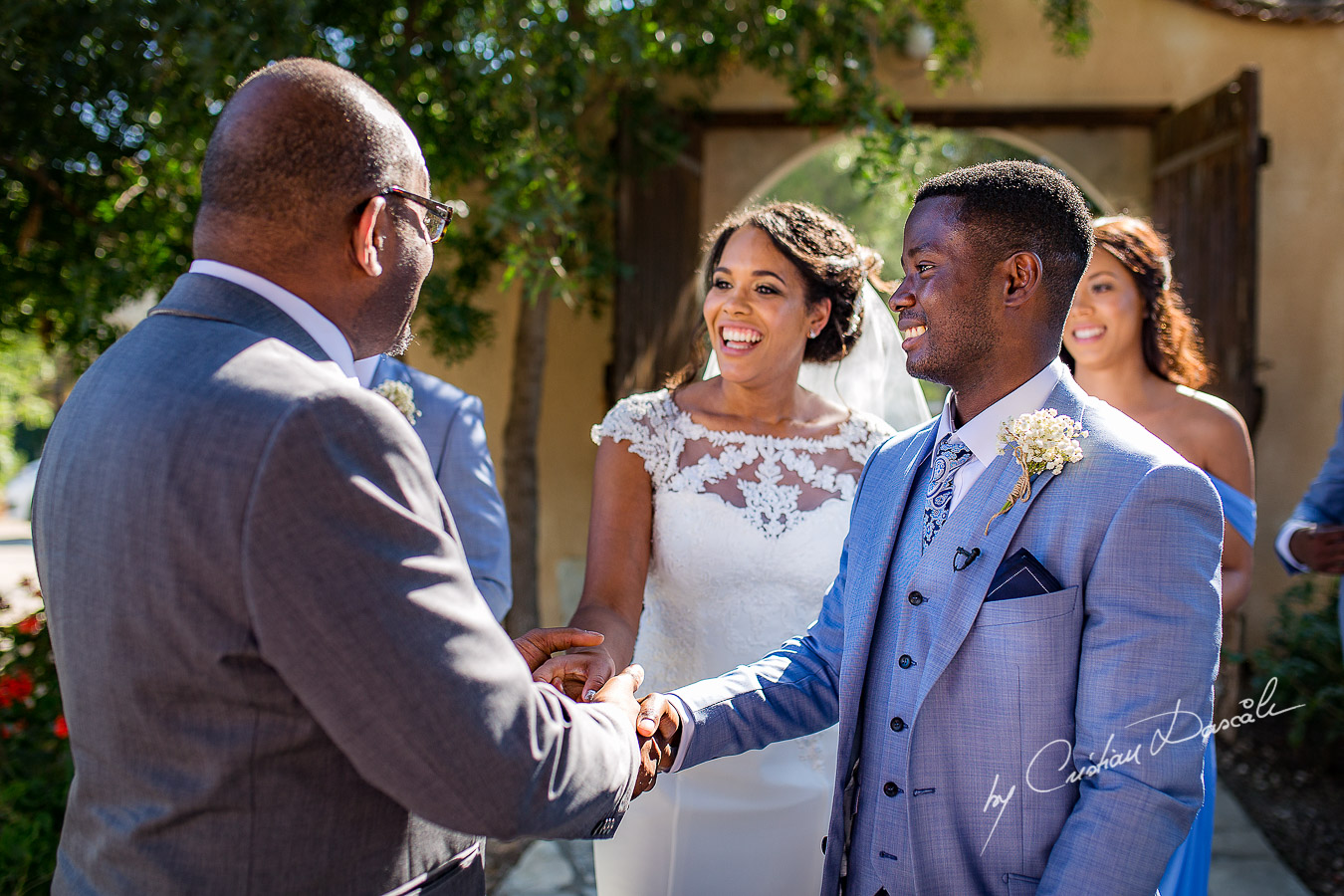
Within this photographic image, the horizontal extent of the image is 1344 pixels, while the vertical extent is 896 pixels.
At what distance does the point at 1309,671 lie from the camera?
5488 millimetres

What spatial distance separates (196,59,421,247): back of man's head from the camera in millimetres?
1420

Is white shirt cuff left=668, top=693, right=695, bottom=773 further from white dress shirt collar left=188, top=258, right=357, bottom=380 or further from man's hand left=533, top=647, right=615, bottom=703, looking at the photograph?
white dress shirt collar left=188, top=258, right=357, bottom=380

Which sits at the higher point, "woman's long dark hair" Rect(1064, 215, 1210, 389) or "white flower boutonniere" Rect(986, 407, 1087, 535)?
"woman's long dark hair" Rect(1064, 215, 1210, 389)

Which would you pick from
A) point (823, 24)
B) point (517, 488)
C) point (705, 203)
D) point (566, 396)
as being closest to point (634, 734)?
point (517, 488)

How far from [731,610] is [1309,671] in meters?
4.24

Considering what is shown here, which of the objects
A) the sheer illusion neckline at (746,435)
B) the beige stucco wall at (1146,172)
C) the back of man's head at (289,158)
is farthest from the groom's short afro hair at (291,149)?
the beige stucco wall at (1146,172)

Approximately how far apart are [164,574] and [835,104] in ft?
16.4

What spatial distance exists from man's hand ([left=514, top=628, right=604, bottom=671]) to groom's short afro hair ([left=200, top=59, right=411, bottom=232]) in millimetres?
1217

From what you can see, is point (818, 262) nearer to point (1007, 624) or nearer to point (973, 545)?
point (973, 545)

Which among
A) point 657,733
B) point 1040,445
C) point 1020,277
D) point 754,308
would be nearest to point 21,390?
point 754,308

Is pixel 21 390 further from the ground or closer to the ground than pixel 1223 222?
closer to the ground

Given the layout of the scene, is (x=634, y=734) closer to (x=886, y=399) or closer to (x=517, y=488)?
(x=886, y=399)

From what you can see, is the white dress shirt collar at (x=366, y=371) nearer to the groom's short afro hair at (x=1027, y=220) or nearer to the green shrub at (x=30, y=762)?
the green shrub at (x=30, y=762)

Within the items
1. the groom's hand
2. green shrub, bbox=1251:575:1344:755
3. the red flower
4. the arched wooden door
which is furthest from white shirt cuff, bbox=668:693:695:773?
the arched wooden door
